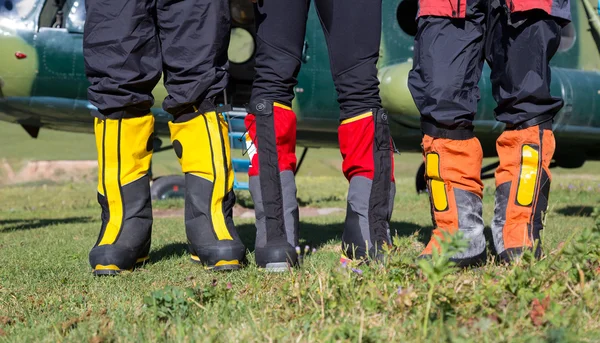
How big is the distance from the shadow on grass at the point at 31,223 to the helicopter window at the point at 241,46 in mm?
2244

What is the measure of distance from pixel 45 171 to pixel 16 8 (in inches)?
499

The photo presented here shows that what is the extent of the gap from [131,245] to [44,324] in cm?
75

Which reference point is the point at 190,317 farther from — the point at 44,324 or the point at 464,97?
the point at 464,97

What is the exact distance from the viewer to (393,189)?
234 centimetres

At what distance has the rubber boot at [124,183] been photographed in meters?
2.24

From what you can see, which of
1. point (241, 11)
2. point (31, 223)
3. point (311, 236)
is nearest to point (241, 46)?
point (241, 11)

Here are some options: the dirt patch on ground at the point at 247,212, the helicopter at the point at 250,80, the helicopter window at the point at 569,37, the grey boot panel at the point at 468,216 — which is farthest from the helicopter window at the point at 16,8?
the helicopter window at the point at 569,37

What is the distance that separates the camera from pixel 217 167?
229 centimetres

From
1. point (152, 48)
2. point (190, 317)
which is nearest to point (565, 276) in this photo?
point (190, 317)

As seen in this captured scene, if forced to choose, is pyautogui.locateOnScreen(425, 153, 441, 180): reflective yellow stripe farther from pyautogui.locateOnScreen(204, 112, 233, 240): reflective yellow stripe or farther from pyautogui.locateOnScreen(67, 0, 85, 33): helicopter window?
pyautogui.locateOnScreen(67, 0, 85, 33): helicopter window

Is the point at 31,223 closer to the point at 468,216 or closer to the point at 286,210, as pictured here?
the point at 286,210

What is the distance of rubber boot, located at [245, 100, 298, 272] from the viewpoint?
2213 millimetres

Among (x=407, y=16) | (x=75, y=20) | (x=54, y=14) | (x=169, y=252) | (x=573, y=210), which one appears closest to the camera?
(x=169, y=252)

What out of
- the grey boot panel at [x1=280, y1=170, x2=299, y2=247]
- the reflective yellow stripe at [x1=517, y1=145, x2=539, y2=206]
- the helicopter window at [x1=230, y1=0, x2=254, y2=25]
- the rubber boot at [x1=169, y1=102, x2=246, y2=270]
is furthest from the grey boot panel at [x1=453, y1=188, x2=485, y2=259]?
the helicopter window at [x1=230, y1=0, x2=254, y2=25]
